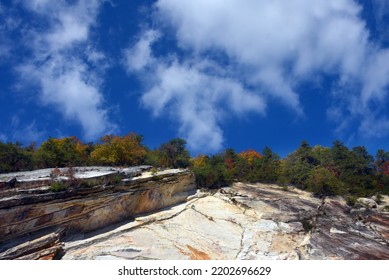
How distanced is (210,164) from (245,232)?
1551 cm

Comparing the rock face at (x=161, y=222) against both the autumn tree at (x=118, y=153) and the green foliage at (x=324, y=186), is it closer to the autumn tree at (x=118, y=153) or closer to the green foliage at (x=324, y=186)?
the green foliage at (x=324, y=186)

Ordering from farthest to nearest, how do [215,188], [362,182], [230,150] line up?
1. [230,150]
2. [362,182]
3. [215,188]

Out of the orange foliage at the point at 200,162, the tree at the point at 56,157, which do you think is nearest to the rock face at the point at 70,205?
the tree at the point at 56,157

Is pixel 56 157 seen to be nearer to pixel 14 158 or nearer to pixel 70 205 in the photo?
pixel 14 158

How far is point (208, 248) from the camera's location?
17.8 metres

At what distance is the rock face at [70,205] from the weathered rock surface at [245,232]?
945mm

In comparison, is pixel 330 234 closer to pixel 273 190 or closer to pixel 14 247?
pixel 273 190

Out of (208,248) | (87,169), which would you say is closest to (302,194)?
(208,248)

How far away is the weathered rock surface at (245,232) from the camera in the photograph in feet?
55.7

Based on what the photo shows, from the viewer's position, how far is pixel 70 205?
17812 millimetres

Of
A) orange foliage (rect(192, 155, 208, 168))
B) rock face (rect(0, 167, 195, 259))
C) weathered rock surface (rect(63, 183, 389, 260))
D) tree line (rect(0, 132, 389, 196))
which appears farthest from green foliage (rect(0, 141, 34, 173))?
orange foliage (rect(192, 155, 208, 168))

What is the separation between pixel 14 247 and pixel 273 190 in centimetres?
2392

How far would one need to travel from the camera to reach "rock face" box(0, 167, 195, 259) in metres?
15.2
